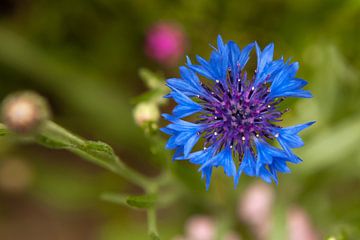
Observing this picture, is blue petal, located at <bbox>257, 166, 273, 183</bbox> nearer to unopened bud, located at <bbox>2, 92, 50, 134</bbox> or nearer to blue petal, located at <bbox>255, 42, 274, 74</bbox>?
blue petal, located at <bbox>255, 42, 274, 74</bbox>

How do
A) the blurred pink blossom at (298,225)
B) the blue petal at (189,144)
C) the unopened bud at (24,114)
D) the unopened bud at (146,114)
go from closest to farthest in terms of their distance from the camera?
the unopened bud at (24,114) → the blue petal at (189,144) → the unopened bud at (146,114) → the blurred pink blossom at (298,225)

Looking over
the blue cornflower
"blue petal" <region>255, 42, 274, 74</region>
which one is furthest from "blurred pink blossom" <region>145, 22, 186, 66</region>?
"blue petal" <region>255, 42, 274, 74</region>

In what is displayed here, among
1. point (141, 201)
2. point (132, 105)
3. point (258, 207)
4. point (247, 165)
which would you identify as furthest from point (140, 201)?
point (132, 105)

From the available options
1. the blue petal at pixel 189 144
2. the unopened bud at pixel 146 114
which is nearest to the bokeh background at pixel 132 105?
the unopened bud at pixel 146 114

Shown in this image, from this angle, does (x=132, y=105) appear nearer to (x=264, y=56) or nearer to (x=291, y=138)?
(x=264, y=56)

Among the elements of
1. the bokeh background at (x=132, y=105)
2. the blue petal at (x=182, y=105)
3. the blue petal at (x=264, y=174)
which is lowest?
the blue petal at (x=264, y=174)

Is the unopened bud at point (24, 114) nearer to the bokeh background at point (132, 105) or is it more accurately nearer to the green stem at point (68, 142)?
the green stem at point (68, 142)

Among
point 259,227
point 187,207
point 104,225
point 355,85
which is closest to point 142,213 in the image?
point 104,225
